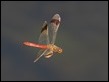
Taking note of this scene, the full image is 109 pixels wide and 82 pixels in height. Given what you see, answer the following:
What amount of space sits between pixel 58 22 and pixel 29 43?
493 inches

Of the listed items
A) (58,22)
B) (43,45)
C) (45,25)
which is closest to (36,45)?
(43,45)

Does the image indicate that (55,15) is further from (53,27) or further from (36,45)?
(36,45)

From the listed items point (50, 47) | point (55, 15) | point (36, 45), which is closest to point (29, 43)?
point (36, 45)

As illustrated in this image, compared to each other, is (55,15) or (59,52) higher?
(55,15)

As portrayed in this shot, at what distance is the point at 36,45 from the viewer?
2133 inches

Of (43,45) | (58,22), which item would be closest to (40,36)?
(43,45)

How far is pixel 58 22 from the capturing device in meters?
63.0

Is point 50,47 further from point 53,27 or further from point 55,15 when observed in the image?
point 55,15

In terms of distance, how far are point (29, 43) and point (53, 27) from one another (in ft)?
30.5

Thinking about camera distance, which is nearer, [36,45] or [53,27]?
[36,45]

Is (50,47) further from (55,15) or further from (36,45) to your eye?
(55,15)

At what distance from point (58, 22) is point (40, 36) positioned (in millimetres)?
9056

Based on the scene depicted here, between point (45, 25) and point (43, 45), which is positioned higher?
point (45, 25)

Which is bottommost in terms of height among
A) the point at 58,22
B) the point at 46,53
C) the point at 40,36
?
the point at 46,53
